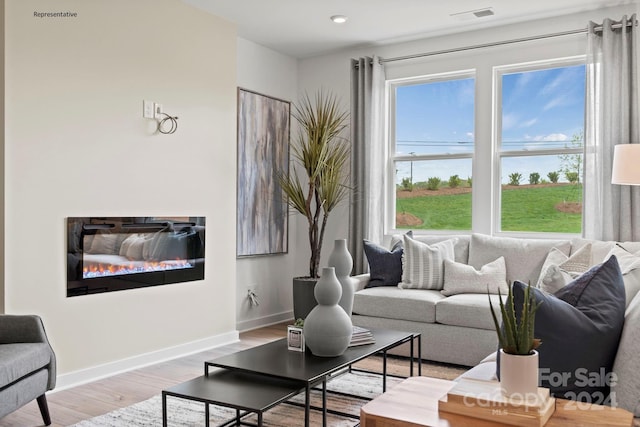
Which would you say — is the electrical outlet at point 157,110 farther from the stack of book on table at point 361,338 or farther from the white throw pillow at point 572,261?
the white throw pillow at point 572,261

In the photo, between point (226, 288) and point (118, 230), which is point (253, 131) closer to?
point (226, 288)

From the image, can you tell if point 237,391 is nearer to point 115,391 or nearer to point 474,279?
point 115,391

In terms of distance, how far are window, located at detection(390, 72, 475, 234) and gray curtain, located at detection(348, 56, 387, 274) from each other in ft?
0.63

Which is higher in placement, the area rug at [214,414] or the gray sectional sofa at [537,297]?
the gray sectional sofa at [537,297]

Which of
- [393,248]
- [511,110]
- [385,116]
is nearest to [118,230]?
[393,248]

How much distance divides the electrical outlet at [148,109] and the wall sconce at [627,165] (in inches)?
127

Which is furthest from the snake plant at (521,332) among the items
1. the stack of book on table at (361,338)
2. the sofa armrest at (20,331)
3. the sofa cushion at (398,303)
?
the sofa cushion at (398,303)

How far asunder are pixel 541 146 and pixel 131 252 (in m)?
3.41

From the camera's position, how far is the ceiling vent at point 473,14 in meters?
4.54

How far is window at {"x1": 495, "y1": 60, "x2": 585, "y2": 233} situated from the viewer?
185 inches

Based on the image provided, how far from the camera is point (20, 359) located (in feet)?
8.65

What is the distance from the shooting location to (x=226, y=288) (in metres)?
4.79

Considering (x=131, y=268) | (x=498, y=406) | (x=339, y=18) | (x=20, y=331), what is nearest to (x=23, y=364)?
(x=20, y=331)

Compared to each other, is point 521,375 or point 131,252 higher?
point 131,252
